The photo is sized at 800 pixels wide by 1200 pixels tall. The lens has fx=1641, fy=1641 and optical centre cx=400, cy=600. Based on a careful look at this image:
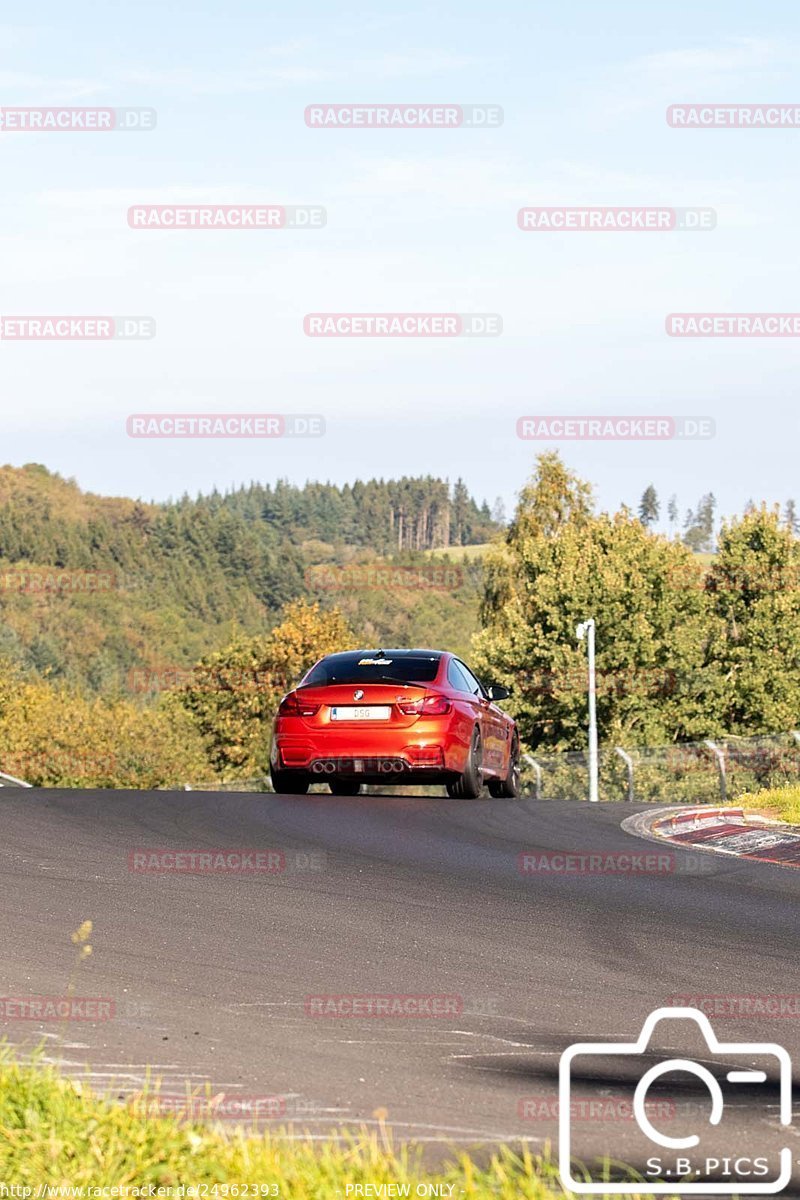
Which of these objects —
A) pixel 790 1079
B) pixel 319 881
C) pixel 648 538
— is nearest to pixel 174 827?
pixel 319 881

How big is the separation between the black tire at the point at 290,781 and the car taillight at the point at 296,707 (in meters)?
0.69

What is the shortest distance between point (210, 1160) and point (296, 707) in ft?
43.1

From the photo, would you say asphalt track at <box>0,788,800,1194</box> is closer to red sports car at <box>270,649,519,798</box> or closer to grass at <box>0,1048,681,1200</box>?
grass at <box>0,1048,681,1200</box>

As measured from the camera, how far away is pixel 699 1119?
5.47 m

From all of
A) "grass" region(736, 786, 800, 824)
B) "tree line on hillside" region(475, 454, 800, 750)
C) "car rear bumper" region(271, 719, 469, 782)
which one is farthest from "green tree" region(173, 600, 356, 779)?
"grass" region(736, 786, 800, 824)

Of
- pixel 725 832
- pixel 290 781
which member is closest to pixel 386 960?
pixel 725 832

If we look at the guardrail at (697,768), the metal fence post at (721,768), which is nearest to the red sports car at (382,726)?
the guardrail at (697,768)

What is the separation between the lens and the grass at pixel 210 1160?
4.52m

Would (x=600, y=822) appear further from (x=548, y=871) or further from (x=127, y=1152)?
(x=127, y=1152)

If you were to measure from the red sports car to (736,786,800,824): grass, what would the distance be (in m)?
3.03

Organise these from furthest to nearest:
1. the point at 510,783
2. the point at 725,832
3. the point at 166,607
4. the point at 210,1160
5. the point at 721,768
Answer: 1. the point at 166,607
2. the point at 721,768
3. the point at 510,783
4. the point at 725,832
5. the point at 210,1160

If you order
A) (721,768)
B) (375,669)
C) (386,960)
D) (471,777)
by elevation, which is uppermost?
(375,669)

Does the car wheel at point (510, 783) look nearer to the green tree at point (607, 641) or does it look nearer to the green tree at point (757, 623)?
the green tree at point (607, 641)

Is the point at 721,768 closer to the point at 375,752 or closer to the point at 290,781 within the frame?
Result: the point at 290,781
